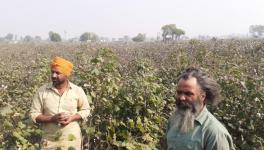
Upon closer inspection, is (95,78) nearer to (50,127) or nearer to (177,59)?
(50,127)

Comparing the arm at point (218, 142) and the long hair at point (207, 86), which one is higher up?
the long hair at point (207, 86)

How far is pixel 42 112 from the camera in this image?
4.23m

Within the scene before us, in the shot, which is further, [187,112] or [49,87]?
[49,87]

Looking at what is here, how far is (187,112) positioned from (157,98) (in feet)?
11.6

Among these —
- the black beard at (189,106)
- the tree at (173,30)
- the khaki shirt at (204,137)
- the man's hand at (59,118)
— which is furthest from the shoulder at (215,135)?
the tree at (173,30)

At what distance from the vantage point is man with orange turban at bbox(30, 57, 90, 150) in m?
4.15

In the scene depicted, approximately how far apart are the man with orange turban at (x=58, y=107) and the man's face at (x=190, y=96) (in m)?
1.68

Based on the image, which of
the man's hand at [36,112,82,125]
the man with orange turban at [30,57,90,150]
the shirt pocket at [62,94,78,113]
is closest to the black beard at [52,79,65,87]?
the man with orange turban at [30,57,90,150]

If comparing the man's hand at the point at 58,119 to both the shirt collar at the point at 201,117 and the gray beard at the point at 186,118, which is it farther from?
the shirt collar at the point at 201,117

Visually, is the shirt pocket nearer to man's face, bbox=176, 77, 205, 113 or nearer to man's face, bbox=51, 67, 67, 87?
man's face, bbox=51, 67, 67, 87

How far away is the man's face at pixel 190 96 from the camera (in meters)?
2.69

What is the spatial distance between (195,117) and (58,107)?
184 cm

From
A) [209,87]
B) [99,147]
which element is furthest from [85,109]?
[209,87]

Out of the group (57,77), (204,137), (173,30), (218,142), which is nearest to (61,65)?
(57,77)
